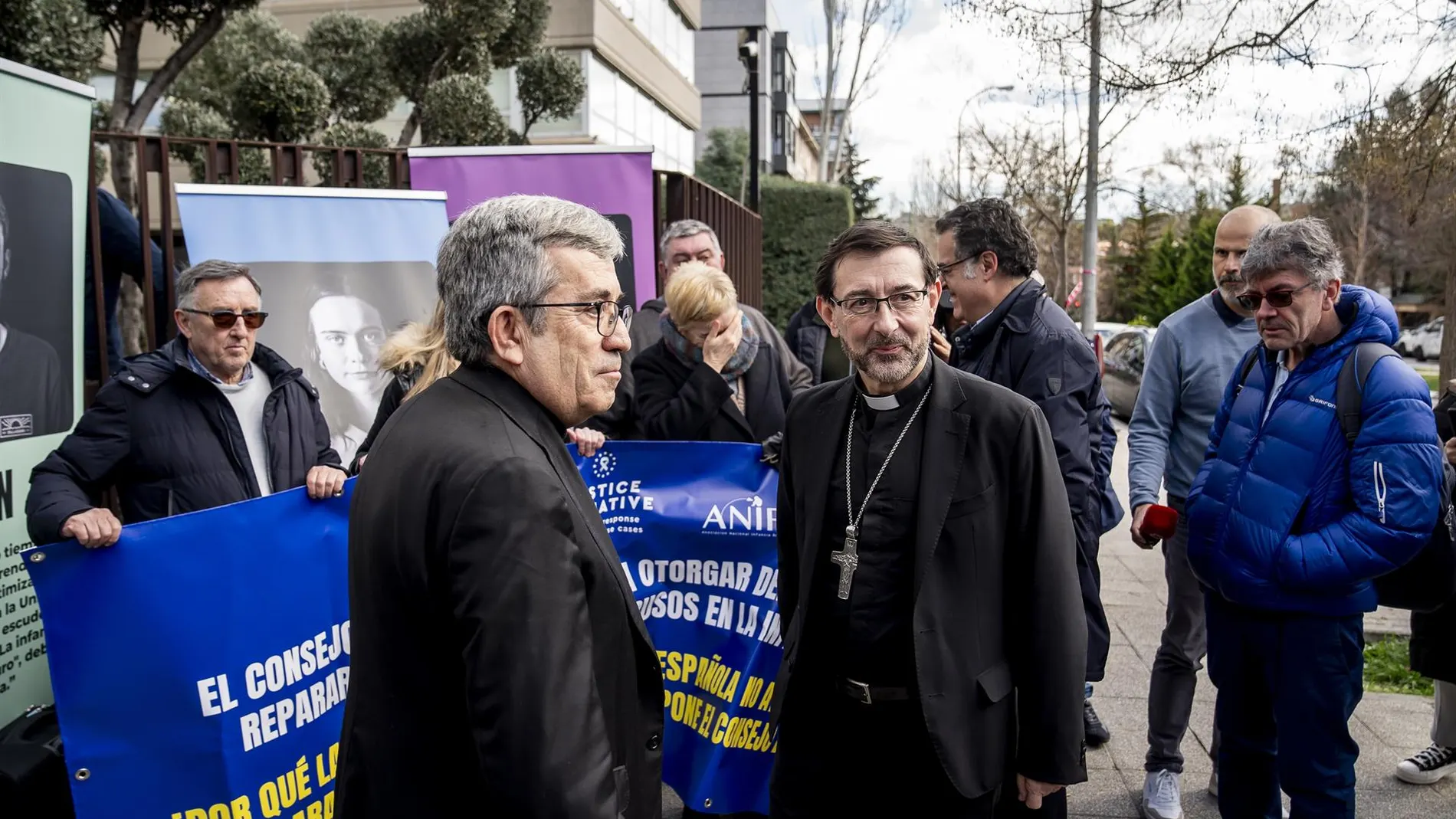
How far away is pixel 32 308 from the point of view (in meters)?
3.51

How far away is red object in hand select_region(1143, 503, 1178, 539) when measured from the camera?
3.24 metres

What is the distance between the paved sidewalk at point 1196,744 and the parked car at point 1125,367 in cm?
1155

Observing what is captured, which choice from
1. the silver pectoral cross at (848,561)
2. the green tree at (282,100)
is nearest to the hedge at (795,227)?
the green tree at (282,100)

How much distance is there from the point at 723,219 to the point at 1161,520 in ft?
20.5

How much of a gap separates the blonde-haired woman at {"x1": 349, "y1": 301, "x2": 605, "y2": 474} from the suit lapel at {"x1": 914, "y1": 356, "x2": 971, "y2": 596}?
1.62 metres

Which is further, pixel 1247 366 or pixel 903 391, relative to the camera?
pixel 1247 366

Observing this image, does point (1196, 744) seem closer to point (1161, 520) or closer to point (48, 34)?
point (1161, 520)

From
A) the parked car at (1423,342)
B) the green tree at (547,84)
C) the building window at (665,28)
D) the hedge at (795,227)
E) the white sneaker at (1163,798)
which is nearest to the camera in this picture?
the white sneaker at (1163,798)

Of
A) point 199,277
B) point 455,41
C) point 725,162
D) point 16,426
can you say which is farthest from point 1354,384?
point 725,162

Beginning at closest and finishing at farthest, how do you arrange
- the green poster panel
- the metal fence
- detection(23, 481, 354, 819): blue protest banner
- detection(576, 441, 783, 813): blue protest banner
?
detection(23, 481, 354, 819): blue protest banner
the green poster panel
detection(576, 441, 783, 813): blue protest banner
the metal fence

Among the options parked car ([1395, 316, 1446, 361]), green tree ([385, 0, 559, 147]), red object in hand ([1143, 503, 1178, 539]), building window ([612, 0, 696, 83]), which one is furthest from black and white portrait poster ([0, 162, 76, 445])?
parked car ([1395, 316, 1446, 361])

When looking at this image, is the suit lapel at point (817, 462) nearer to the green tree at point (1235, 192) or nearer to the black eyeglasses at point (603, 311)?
the black eyeglasses at point (603, 311)

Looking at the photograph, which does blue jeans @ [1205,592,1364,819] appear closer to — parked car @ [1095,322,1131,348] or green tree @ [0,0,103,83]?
green tree @ [0,0,103,83]

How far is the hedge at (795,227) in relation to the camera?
1728 centimetres
